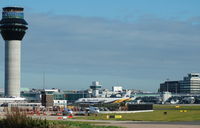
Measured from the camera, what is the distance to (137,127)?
6075 cm

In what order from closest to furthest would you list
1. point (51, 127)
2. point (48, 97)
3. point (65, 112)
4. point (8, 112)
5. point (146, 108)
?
point (51, 127) → point (8, 112) → point (65, 112) → point (146, 108) → point (48, 97)

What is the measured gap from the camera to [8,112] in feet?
147

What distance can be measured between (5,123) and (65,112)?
224 feet

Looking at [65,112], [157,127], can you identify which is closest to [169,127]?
[157,127]

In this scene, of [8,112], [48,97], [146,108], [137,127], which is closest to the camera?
[8,112]

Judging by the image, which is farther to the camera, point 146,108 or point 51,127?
point 146,108

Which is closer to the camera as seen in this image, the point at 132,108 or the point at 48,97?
the point at 132,108

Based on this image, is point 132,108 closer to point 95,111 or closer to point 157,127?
point 95,111

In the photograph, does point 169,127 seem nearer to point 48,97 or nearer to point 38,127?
point 38,127

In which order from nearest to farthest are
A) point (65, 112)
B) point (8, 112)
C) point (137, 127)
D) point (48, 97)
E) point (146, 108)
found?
point (8, 112) → point (137, 127) → point (65, 112) → point (146, 108) → point (48, 97)

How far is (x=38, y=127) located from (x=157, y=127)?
22731mm

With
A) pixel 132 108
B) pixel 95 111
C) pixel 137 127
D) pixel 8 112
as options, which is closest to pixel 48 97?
pixel 132 108

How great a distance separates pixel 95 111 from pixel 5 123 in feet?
247

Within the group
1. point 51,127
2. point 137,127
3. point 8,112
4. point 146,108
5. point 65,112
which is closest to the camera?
point 51,127
